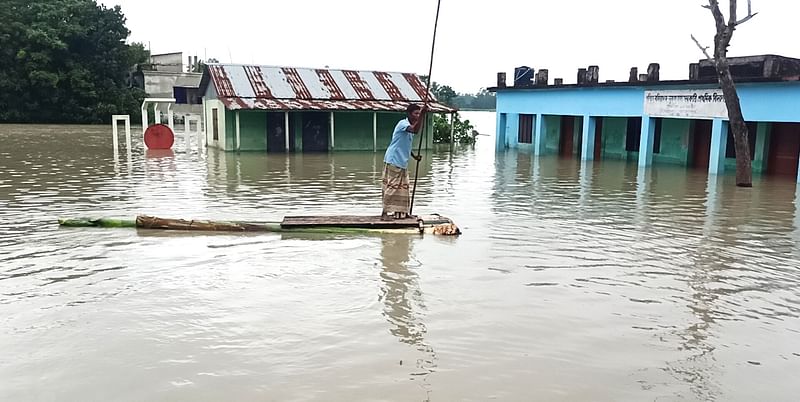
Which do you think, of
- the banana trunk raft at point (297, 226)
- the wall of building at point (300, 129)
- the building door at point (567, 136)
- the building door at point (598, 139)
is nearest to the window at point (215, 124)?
the wall of building at point (300, 129)

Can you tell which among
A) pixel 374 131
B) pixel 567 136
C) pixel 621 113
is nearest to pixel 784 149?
pixel 621 113

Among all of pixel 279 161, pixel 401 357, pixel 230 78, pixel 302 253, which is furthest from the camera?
pixel 230 78

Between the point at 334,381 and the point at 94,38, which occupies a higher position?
the point at 94,38

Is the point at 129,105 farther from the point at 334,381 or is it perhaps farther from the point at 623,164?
the point at 334,381

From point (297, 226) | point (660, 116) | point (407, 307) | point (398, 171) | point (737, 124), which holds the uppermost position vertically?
point (660, 116)

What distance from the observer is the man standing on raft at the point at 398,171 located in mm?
9023

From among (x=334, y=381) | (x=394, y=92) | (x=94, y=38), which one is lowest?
(x=334, y=381)

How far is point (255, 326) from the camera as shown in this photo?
5.26 meters

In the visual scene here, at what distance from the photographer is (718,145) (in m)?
18.4

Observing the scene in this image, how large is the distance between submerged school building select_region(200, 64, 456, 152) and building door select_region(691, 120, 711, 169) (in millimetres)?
10116

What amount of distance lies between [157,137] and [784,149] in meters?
21.4

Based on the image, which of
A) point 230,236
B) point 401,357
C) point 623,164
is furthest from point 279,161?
point 401,357

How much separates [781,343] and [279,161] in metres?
18.1

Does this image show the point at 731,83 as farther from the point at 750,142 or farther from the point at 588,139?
the point at 588,139
